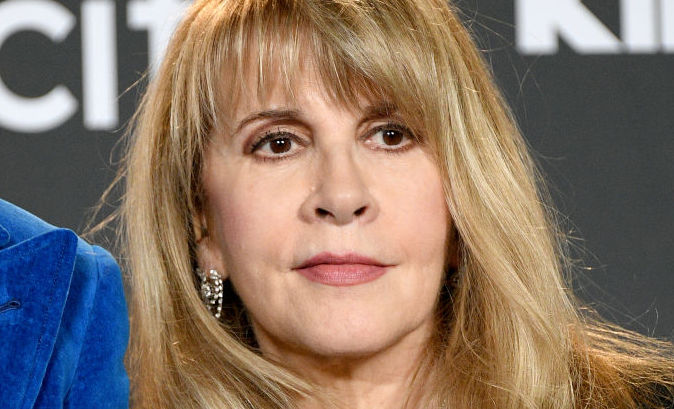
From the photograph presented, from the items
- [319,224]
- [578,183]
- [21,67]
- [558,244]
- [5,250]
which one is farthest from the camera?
[578,183]

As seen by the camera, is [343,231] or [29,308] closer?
[29,308]

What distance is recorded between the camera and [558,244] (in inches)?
51.6

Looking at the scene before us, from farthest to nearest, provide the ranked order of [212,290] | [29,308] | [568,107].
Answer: [568,107] → [212,290] → [29,308]

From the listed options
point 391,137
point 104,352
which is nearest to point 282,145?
point 391,137

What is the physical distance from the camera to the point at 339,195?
1.05 meters

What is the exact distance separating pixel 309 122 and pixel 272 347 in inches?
10.2

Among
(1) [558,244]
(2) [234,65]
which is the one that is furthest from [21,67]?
(1) [558,244]

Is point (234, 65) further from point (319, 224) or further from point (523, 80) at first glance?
point (523, 80)

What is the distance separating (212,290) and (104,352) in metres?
0.43

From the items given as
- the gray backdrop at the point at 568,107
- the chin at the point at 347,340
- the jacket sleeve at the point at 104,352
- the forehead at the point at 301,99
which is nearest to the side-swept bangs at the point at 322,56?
Answer: the forehead at the point at 301,99

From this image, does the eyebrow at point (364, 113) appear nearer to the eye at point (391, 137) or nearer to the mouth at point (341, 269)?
the eye at point (391, 137)

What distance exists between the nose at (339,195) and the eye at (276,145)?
0.14ft

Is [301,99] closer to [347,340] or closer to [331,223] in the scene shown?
[331,223]

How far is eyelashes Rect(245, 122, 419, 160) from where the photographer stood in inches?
44.4
